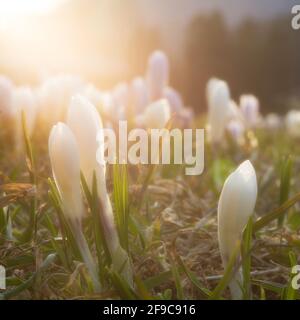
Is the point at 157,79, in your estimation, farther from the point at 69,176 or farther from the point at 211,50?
the point at 211,50

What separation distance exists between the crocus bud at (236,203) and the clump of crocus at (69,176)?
157mm

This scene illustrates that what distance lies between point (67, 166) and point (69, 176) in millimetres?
13

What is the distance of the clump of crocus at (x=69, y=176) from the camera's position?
676 millimetres

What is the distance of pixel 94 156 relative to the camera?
72 centimetres

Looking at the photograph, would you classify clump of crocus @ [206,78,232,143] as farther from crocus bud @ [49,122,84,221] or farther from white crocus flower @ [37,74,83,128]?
crocus bud @ [49,122,84,221]

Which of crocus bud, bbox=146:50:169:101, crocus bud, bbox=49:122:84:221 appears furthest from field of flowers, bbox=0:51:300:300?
crocus bud, bbox=146:50:169:101

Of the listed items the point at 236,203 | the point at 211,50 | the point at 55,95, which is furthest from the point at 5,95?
the point at 211,50

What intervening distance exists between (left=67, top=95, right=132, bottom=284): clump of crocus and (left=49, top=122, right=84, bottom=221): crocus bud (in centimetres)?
2

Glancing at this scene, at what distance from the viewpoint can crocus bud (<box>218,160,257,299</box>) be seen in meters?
0.68

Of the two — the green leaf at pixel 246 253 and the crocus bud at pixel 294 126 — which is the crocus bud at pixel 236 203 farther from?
the crocus bud at pixel 294 126

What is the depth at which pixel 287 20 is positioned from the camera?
6062mm

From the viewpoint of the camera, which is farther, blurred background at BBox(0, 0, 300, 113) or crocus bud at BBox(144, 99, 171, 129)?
blurred background at BBox(0, 0, 300, 113)

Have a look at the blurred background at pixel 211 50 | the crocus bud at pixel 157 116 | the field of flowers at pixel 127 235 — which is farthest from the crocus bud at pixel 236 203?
the blurred background at pixel 211 50

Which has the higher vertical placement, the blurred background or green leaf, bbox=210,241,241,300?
the blurred background
